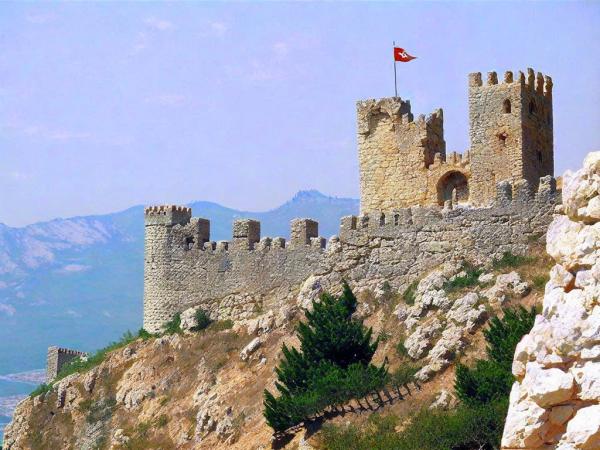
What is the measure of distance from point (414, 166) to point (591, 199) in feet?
95.8

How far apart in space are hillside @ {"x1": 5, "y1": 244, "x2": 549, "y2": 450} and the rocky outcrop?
18197mm

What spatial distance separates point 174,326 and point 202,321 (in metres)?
1.47

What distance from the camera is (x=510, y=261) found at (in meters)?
33.6

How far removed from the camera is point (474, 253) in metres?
34.5

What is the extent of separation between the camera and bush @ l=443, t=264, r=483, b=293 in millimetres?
33688

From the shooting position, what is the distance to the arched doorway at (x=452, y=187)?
3966 centimetres

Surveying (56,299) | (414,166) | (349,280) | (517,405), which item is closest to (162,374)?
(349,280)

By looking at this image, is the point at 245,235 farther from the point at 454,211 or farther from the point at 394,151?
the point at 454,211

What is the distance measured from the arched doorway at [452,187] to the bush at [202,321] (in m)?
8.11

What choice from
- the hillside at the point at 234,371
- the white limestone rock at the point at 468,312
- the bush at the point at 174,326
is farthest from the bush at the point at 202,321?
the white limestone rock at the point at 468,312

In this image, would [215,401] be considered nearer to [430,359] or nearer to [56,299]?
[430,359]

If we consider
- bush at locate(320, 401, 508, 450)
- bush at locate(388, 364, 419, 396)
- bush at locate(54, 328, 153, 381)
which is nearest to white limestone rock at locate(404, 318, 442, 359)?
bush at locate(388, 364, 419, 396)

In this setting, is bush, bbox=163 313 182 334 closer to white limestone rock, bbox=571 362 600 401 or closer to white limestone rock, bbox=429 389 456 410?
white limestone rock, bbox=429 389 456 410

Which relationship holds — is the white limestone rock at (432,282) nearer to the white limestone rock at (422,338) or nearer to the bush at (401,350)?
the white limestone rock at (422,338)
